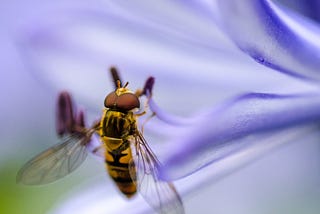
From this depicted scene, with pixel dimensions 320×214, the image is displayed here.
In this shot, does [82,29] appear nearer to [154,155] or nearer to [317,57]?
[154,155]

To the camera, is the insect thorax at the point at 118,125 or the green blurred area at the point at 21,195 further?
the green blurred area at the point at 21,195

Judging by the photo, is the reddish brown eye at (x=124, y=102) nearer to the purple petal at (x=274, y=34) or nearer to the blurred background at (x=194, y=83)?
the blurred background at (x=194, y=83)

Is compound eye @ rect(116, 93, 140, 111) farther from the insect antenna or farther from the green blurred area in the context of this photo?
the green blurred area

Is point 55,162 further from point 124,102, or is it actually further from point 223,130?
point 223,130

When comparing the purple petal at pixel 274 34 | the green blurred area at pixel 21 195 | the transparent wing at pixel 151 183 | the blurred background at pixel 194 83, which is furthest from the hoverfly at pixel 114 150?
the green blurred area at pixel 21 195

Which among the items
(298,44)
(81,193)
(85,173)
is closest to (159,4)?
(298,44)

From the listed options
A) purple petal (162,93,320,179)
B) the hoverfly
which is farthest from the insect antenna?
purple petal (162,93,320,179)
